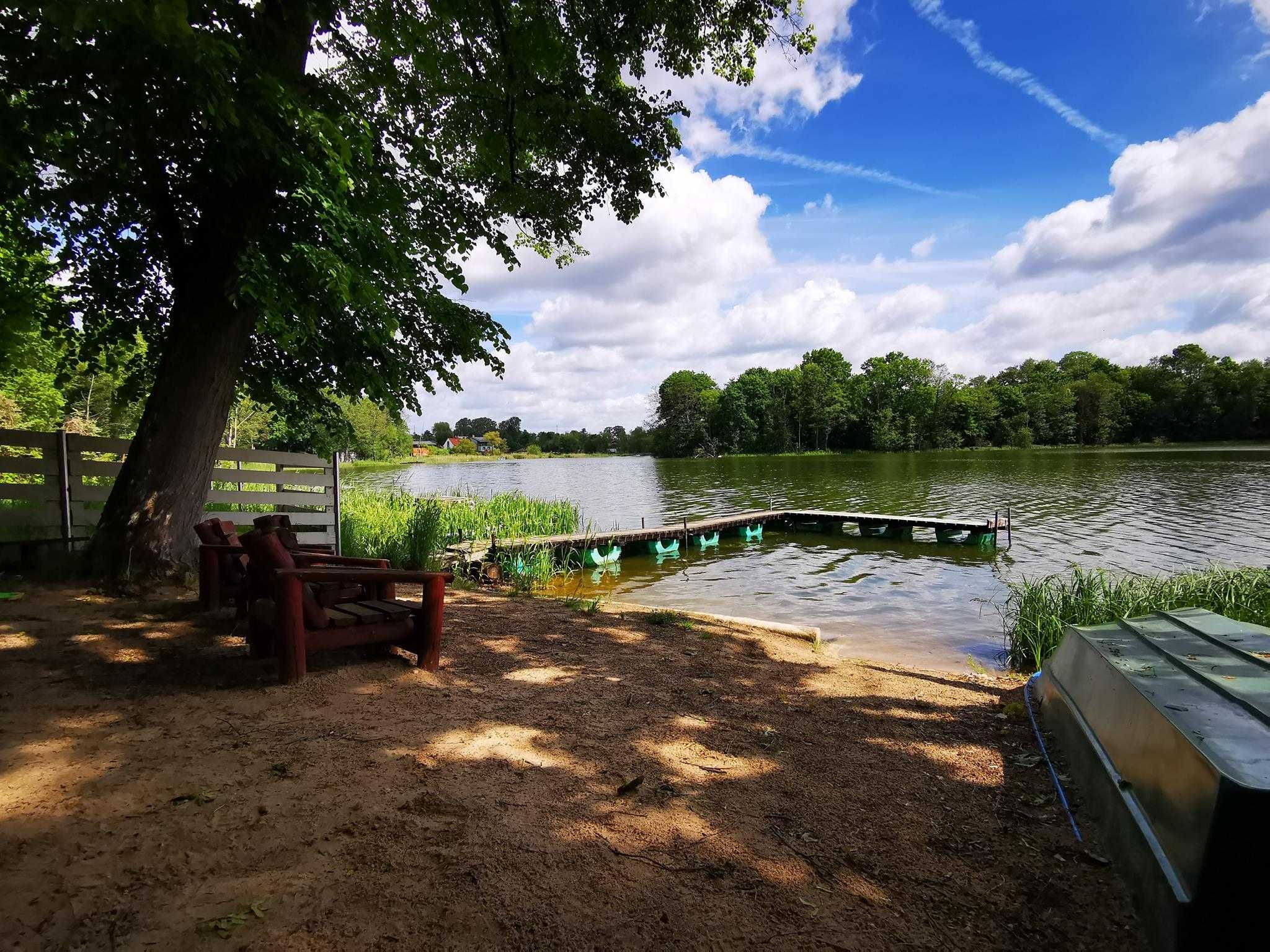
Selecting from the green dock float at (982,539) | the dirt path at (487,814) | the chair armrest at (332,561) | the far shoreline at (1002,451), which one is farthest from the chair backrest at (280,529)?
the far shoreline at (1002,451)

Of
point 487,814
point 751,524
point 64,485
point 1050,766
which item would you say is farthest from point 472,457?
point 487,814

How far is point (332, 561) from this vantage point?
4.90 meters

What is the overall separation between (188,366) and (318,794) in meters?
4.85

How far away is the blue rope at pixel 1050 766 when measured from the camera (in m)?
2.84

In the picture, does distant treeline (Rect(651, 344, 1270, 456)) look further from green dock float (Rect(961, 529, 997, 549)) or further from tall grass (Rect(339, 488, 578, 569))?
tall grass (Rect(339, 488, 578, 569))

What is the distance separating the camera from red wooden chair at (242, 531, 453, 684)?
12.0 ft

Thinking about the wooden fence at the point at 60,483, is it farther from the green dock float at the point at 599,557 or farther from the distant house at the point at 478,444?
the distant house at the point at 478,444

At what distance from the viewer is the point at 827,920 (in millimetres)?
2150

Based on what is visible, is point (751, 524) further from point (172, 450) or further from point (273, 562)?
point (273, 562)

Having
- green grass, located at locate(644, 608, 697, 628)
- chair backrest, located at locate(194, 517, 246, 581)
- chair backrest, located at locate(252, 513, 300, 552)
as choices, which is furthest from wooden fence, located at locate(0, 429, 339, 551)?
green grass, located at locate(644, 608, 697, 628)

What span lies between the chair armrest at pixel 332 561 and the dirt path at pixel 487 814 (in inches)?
26.6

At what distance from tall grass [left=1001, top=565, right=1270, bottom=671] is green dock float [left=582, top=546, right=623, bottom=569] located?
26.9 feet

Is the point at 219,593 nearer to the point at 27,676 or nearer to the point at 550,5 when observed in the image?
the point at 27,676

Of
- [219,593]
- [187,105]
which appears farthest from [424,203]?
[219,593]
